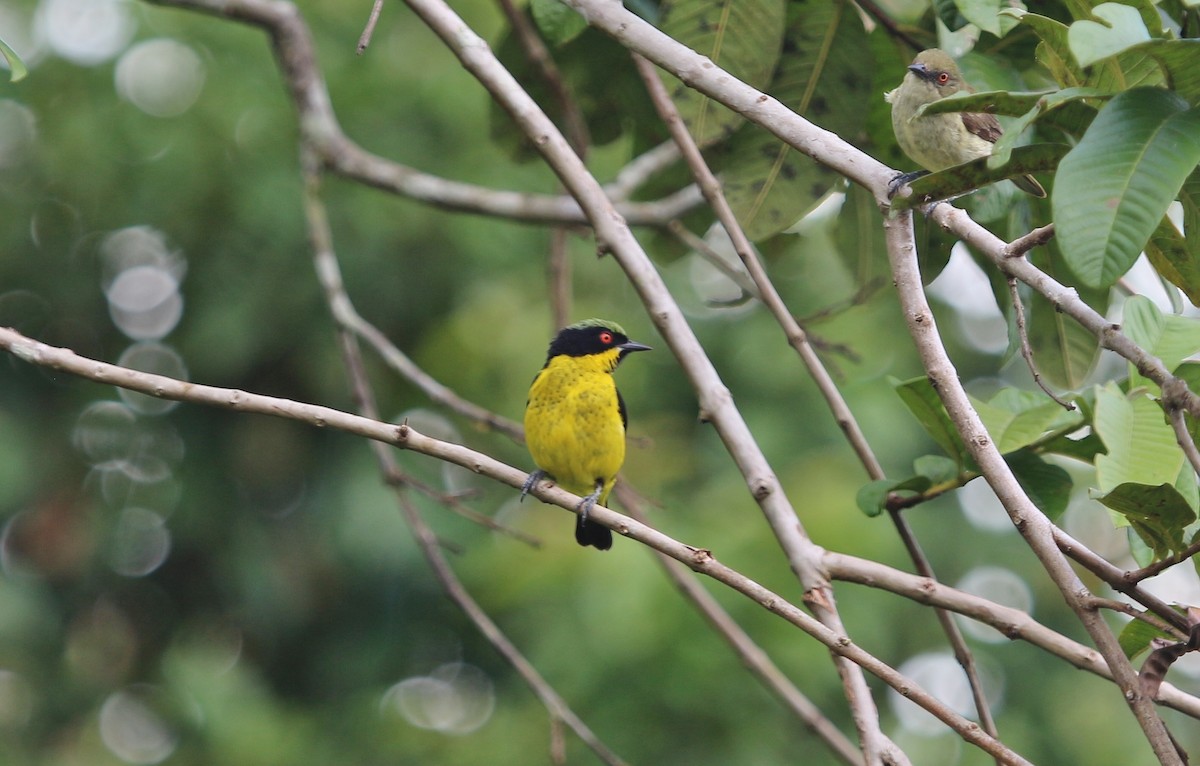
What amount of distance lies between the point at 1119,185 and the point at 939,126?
928 mm

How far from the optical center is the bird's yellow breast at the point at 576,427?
4.43 metres

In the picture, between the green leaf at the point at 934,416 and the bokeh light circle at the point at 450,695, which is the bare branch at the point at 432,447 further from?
the bokeh light circle at the point at 450,695

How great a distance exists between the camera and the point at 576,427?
14.6 feet

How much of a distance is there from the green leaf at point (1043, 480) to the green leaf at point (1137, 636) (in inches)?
20.6

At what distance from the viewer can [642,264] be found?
312cm

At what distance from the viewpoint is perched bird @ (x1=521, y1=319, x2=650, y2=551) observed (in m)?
4.43

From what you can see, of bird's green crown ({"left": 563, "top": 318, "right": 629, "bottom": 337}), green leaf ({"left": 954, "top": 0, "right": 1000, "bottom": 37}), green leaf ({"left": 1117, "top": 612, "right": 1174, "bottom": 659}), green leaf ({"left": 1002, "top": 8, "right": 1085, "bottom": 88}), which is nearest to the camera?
green leaf ({"left": 1002, "top": 8, "right": 1085, "bottom": 88})

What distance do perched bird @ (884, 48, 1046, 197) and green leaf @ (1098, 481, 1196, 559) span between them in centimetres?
76

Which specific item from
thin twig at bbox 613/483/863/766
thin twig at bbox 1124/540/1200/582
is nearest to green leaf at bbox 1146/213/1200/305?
thin twig at bbox 1124/540/1200/582

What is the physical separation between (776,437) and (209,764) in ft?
16.8

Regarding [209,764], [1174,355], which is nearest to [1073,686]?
[209,764]

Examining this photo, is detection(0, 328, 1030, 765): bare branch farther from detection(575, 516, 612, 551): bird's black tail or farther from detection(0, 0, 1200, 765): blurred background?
detection(0, 0, 1200, 765): blurred background

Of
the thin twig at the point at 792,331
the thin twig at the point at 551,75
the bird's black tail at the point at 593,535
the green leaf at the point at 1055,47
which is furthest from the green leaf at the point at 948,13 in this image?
the bird's black tail at the point at 593,535

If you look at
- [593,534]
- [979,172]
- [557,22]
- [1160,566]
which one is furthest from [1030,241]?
[593,534]
